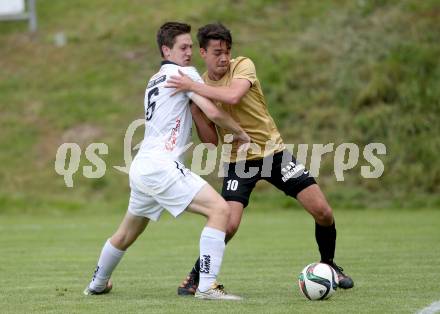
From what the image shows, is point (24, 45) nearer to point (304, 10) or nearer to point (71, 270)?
point (304, 10)

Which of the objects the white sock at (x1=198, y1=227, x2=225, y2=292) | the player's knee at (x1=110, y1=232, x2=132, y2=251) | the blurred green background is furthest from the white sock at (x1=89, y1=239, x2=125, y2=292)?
the blurred green background

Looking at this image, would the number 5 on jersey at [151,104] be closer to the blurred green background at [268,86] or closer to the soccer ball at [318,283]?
the soccer ball at [318,283]

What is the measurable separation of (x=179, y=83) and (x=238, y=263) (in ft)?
12.3

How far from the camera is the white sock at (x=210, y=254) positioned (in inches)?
306

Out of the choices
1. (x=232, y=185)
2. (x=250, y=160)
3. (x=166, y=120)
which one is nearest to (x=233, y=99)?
(x=166, y=120)

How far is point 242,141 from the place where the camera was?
8383mm

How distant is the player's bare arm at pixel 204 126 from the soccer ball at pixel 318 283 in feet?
4.43

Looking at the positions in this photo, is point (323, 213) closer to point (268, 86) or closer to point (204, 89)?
point (204, 89)

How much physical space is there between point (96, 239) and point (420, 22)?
1189 cm

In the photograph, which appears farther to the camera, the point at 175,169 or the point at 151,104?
the point at 151,104

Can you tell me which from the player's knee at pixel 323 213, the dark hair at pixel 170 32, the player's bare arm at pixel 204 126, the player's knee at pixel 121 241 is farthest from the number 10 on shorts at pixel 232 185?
the dark hair at pixel 170 32

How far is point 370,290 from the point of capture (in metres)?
8.34

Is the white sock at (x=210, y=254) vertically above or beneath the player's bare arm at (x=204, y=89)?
beneath

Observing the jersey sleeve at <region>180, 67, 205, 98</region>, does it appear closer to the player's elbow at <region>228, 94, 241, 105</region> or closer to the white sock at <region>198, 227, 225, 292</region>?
the player's elbow at <region>228, 94, 241, 105</region>
